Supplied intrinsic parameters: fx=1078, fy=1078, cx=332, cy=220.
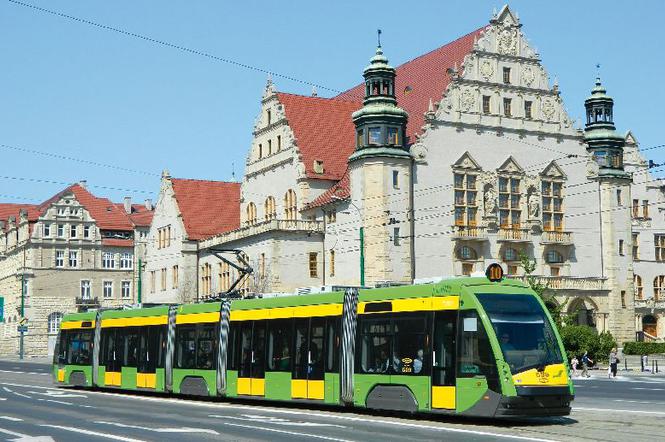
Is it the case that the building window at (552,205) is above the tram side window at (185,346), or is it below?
above

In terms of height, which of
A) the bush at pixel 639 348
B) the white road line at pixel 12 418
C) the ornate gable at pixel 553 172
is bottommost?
the white road line at pixel 12 418

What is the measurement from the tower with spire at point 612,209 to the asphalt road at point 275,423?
42832 mm

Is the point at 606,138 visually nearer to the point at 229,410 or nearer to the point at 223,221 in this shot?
the point at 223,221

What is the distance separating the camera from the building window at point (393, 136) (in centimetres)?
6612

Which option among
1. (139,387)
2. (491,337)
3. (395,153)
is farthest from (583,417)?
(395,153)

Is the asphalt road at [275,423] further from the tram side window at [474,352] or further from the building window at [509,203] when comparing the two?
the building window at [509,203]

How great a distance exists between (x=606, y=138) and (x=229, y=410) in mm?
54166

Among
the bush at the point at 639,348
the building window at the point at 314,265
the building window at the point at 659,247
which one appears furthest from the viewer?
the building window at the point at 659,247

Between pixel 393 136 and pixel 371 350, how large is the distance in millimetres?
42752

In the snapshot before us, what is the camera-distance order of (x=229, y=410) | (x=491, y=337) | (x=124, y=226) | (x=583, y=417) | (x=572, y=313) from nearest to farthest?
(x=491, y=337) < (x=583, y=417) < (x=229, y=410) < (x=572, y=313) < (x=124, y=226)

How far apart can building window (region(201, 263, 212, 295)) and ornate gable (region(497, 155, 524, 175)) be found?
23.8m

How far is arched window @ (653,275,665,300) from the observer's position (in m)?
84.5

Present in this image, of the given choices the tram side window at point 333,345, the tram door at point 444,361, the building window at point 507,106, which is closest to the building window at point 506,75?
the building window at point 507,106

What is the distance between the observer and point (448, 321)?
22.2m
